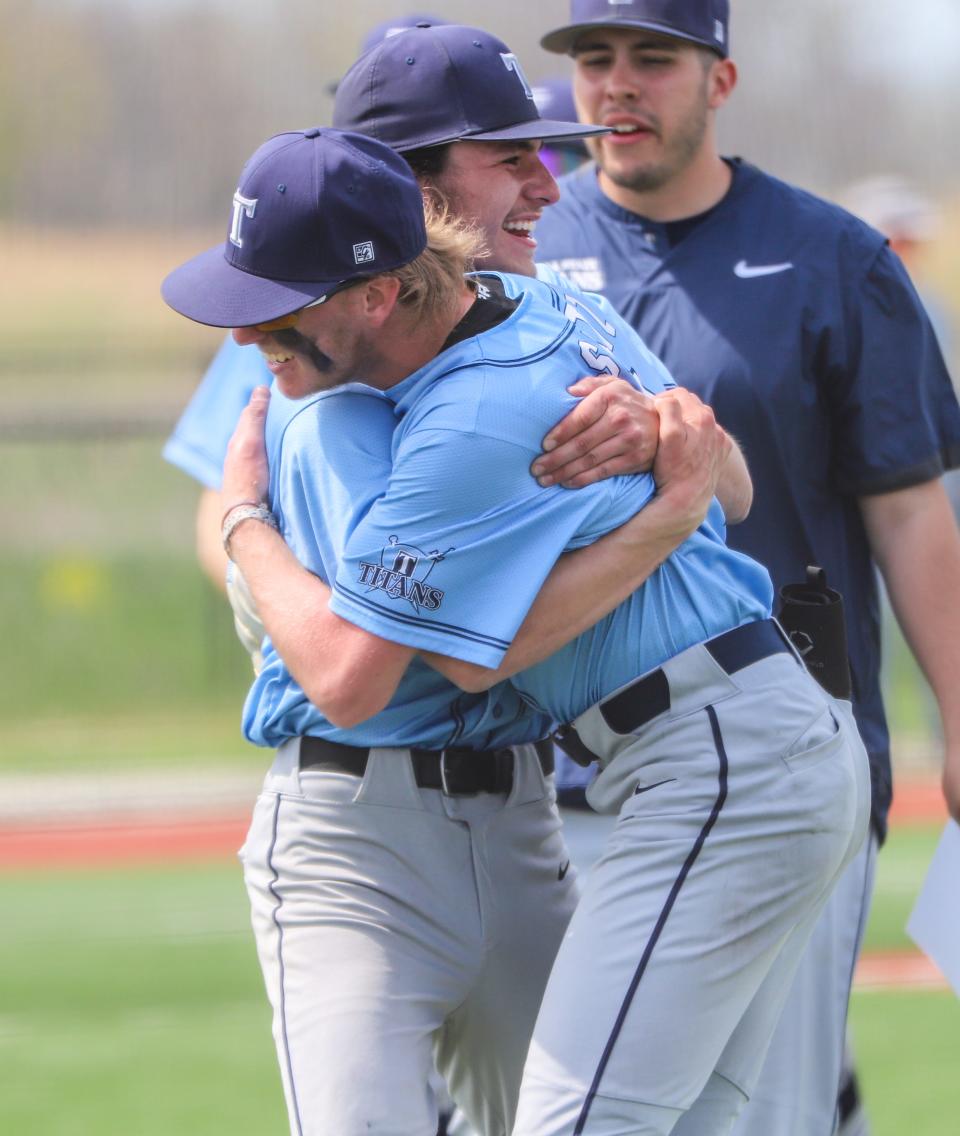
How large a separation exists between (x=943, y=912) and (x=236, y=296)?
157 cm

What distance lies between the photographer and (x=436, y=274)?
235 centimetres

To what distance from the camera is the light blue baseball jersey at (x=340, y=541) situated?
2.36 metres

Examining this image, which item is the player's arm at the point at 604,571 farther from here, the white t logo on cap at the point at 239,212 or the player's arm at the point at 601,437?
the white t logo on cap at the point at 239,212

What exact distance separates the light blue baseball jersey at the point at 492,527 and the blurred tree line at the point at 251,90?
30.0 feet

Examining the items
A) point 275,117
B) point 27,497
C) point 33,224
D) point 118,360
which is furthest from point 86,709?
point 275,117

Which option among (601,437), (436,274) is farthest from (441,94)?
(601,437)

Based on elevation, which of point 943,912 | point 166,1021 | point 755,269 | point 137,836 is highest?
point 755,269

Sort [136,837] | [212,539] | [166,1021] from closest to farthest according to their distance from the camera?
1. [212,539]
2. [166,1021]
3. [136,837]

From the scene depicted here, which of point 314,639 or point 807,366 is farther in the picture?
point 807,366

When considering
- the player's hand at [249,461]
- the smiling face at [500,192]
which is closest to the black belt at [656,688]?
the player's hand at [249,461]

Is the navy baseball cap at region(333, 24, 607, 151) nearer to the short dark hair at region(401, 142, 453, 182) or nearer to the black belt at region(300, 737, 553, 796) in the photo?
the short dark hair at region(401, 142, 453, 182)

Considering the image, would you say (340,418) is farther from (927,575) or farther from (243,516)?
(927,575)

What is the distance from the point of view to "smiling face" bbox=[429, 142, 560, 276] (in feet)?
8.84

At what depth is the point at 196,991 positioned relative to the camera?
5.19 m
